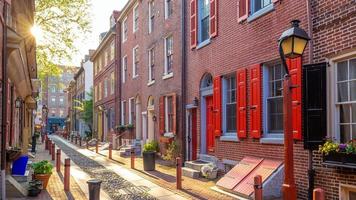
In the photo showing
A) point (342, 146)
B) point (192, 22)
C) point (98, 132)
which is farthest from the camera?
point (98, 132)

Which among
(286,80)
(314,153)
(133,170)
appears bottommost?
(133,170)

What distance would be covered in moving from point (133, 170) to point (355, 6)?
1079 centimetres

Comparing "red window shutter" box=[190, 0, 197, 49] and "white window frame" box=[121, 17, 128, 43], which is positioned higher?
"white window frame" box=[121, 17, 128, 43]

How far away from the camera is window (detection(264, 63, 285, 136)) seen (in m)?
10.8

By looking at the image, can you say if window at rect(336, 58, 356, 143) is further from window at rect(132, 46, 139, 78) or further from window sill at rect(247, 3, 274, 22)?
window at rect(132, 46, 139, 78)

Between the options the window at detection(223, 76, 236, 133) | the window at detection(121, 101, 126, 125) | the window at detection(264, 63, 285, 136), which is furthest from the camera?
the window at detection(121, 101, 126, 125)

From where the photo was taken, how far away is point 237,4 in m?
12.8

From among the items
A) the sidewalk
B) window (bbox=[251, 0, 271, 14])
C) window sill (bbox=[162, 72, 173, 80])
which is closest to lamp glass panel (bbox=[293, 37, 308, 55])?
the sidewalk

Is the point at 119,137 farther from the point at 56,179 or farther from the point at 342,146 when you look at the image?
the point at 342,146

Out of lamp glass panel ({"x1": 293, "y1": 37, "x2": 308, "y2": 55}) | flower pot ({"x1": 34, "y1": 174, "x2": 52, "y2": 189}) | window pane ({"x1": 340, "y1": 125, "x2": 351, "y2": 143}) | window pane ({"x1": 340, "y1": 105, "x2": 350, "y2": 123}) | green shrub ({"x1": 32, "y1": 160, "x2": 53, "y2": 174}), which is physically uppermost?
lamp glass panel ({"x1": 293, "y1": 37, "x2": 308, "y2": 55})

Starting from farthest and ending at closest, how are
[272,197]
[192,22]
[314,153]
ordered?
[192,22] → [272,197] → [314,153]

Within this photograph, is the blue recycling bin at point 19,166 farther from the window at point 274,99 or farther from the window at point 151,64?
the window at point 151,64

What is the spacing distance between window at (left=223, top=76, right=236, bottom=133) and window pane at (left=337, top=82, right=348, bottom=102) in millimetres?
4695

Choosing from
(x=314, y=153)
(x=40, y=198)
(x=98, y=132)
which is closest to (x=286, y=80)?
(x=314, y=153)
